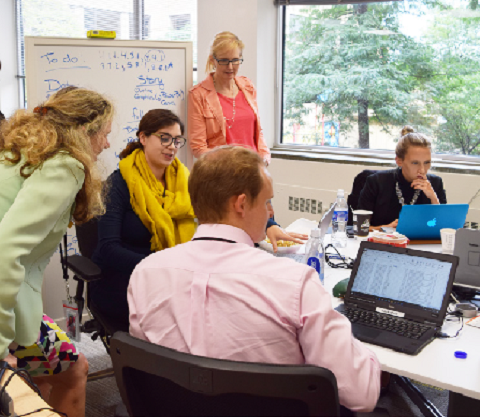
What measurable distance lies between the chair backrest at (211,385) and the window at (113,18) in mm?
4592

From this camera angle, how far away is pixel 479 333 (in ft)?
5.22

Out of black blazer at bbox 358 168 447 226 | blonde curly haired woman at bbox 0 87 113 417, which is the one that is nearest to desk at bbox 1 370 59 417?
blonde curly haired woman at bbox 0 87 113 417

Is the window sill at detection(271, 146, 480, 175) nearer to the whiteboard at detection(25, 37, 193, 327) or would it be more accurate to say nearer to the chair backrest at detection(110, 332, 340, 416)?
the whiteboard at detection(25, 37, 193, 327)

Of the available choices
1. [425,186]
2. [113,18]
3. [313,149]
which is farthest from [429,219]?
[113,18]

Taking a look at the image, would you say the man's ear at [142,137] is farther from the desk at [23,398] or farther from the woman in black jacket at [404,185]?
the desk at [23,398]

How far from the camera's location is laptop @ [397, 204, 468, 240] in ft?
7.94

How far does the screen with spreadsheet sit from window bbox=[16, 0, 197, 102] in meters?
3.96

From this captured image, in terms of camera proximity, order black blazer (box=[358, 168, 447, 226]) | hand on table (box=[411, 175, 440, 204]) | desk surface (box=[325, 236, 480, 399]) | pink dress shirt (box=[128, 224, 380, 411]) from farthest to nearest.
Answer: black blazer (box=[358, 168, 447, 226])
hand on table (box=[411, 175, 440, 204])
desk surface (box=[325, 236, 480, 399])
pink dress shirt (box=[128, 224, 380, 411])

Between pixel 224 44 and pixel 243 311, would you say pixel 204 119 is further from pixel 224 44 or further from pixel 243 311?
pixel 243 311

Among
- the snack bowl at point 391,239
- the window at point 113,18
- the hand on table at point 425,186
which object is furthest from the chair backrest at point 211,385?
the window at point 113,18

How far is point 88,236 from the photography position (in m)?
2.41

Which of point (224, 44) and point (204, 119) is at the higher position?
point (224, 44)

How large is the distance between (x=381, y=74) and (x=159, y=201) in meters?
2.36

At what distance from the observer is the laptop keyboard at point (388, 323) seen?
155cm
